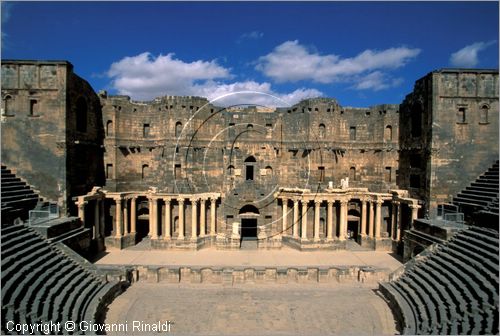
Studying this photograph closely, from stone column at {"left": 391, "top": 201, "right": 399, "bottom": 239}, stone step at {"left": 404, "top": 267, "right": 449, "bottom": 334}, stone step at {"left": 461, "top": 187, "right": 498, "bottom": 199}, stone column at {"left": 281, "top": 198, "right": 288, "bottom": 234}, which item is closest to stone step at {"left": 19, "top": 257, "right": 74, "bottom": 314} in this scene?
stone column at {"left": 281, "top": 198, "right": 288, "bottom": 234}

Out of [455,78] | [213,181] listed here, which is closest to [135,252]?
[213,181]

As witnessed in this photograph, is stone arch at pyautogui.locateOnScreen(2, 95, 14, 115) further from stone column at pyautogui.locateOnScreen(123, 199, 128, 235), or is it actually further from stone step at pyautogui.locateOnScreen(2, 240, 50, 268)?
stone column at pyautogui.locateOnScreen(123, 199, 128, 235)

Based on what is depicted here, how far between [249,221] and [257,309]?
13396 mm

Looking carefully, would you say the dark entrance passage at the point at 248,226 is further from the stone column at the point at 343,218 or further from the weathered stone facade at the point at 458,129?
the weathered stone facade at the point at 458,129

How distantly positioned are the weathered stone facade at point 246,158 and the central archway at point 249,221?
123mm

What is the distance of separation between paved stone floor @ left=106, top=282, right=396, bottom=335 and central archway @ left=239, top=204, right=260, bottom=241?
858cm

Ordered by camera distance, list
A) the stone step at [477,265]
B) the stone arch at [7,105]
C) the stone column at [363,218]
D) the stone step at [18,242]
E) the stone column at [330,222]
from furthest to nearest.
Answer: the stone column at [363,218] < the stone column at [330,222] < the stone arch at [7,105] < the stone step at [18,242] < the stone step at [477,265]

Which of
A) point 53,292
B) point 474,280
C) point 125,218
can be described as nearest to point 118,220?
point 125,218

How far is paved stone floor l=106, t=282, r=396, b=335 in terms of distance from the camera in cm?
1442

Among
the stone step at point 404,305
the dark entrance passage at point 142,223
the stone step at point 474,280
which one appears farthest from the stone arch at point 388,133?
the dark entrance passage at point 142,223

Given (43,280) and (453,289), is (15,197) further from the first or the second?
(453,289)

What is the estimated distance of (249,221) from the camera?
29.4 meters

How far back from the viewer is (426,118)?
2336 centimetres

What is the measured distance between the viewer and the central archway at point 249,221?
2711cm
